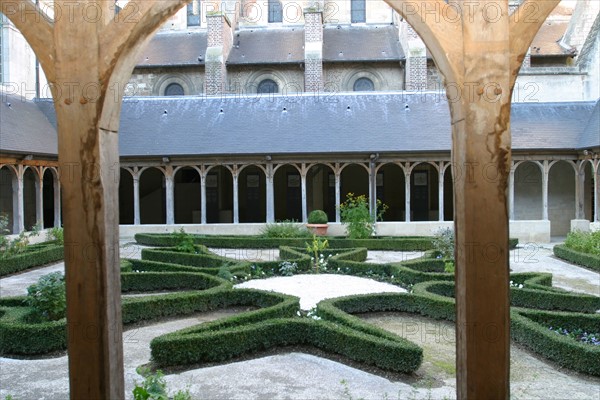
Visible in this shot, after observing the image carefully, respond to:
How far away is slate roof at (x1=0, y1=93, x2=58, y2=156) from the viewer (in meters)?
15.7

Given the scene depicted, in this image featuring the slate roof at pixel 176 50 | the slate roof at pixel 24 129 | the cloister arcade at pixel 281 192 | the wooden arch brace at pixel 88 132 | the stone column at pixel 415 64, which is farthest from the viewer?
the slate roof at pixel 176 50

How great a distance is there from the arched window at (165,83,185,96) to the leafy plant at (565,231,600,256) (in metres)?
17.5

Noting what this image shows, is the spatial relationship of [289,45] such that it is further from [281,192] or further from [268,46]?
[281,192]

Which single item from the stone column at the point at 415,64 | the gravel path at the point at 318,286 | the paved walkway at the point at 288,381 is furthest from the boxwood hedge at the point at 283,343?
the stone column at the point at 415,64

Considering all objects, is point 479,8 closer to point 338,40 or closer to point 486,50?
point 486,50

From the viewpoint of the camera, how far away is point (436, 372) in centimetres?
591

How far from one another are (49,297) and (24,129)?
1152 cm

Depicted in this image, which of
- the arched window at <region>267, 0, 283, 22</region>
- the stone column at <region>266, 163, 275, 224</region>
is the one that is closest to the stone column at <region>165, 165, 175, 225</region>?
the stone column at <region>266, 163, 275, 224</region>

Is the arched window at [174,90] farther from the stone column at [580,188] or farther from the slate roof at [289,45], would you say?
the stone column at [580,188]

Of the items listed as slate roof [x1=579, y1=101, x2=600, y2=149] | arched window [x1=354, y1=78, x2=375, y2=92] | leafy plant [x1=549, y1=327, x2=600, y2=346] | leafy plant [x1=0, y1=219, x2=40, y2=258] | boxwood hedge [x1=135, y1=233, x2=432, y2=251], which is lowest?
leafy plant [x1=549, y1=327, x2=600, y2=346]

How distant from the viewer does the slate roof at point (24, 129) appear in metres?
15.7

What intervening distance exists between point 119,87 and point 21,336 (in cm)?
504

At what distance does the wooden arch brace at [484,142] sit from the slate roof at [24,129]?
14818 mm

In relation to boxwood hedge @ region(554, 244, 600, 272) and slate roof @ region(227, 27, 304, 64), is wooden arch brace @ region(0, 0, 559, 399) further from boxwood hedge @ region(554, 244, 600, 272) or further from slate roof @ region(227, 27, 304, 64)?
slate roof @ region(227, 27, 304, 64)
